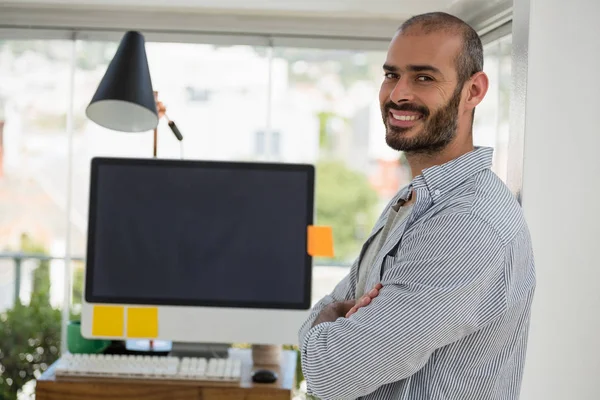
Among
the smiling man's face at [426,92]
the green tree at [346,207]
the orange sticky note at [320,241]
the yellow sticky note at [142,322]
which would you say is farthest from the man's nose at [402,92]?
the green tree at [346,207]

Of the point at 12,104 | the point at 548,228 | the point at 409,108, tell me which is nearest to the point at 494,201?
the point at 409,108

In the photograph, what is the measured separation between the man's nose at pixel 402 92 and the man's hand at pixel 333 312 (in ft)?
1.23

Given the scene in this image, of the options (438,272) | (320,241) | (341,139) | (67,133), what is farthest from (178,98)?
(341,139)

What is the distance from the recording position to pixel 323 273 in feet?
19.5

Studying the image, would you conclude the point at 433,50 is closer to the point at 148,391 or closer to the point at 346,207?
the point at 148,391

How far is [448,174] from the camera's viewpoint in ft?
4.44

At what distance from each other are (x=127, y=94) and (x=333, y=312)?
1149 millimetres

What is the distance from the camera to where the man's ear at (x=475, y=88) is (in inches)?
55.7

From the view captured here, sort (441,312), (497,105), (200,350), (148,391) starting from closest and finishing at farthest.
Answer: (441,312) → (148,391) → (200,350) → (497,105)

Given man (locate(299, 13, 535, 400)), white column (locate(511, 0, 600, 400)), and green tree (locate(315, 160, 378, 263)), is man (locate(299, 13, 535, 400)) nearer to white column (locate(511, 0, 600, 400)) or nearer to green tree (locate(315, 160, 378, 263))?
white column (locate(511, 0, 600, 400))

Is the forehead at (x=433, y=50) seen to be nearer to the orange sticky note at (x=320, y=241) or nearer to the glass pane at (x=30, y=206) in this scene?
the orange sticky note at (x=320, y=241)

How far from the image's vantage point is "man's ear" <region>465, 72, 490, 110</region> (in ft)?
4.64

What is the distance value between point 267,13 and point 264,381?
77.1 inches

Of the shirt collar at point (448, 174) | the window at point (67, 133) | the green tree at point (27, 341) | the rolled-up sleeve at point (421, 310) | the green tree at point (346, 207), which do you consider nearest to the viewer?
the rolled-up sleeve at point (421, 310)
